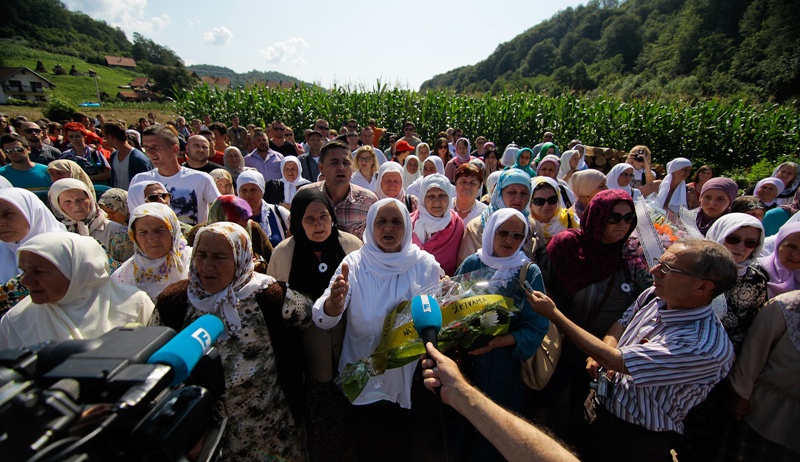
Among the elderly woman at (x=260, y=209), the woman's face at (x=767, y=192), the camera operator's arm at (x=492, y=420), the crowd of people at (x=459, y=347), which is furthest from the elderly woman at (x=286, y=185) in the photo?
the woman's face at (x=767, y=192)

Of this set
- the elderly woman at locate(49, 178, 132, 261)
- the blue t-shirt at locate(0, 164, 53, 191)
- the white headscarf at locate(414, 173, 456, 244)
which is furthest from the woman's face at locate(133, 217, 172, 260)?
the blue t-shirt at locate(0, 164, 53, 191)

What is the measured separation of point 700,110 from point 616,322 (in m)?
15.1

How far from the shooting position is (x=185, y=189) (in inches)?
154

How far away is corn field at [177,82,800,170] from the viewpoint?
1236 centimetres

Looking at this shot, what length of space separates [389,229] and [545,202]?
188 cm

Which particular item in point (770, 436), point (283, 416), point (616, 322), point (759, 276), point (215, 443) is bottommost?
point (770, 436)

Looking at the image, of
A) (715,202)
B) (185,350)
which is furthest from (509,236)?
(715,202)

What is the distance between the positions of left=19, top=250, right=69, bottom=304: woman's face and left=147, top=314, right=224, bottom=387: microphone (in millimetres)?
1324

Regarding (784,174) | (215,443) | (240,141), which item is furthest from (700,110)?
(215,443)

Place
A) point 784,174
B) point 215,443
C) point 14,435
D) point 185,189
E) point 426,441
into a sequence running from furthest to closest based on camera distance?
point 784,174
point 185,189
point 426,441
point 215,443
point 14,435

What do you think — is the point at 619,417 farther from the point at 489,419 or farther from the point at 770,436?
the point at 489,419

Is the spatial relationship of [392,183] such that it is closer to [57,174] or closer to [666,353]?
[666,353]

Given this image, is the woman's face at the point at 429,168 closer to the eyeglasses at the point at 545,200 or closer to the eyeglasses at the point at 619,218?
the eyeglasses at the point at 545,200

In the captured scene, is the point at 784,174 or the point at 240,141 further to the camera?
the point at 240,141
